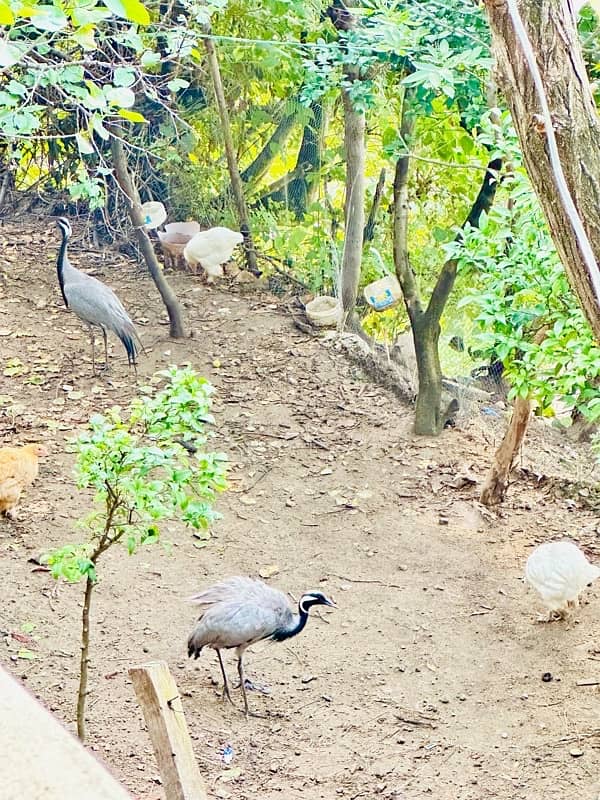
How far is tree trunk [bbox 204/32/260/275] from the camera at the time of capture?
21.3 feet

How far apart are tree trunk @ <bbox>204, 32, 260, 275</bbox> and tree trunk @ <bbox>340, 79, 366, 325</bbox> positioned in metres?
0.86

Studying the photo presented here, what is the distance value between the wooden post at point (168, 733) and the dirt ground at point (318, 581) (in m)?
1.39

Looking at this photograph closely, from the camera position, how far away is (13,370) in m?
5.75

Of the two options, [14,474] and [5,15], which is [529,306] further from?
[5,15]

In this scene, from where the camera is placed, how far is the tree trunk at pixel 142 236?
18.9 ft

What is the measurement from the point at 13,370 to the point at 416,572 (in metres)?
2.91

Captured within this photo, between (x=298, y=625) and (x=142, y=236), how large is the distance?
10.5 feet

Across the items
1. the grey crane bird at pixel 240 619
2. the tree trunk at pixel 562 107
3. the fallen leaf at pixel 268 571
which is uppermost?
the tree trunk at pixel 562 107

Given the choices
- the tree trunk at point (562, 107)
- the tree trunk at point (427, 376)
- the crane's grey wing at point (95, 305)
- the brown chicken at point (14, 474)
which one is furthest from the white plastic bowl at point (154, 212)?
the tree trunk at point (562, 107)

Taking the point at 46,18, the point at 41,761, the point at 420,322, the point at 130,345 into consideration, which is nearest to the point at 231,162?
the point at 130,345

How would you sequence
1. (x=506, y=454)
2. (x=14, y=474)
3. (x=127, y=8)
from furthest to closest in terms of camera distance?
(x=506, y=454) < (x=14, y=474) < (x=127, y=8)

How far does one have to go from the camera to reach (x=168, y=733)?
161 centimetres

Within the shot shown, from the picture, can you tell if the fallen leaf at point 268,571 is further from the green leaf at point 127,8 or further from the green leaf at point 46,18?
the green leaf at point 127,8

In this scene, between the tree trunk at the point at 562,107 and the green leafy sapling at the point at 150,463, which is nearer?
the tree trunk at the point at 562,107
